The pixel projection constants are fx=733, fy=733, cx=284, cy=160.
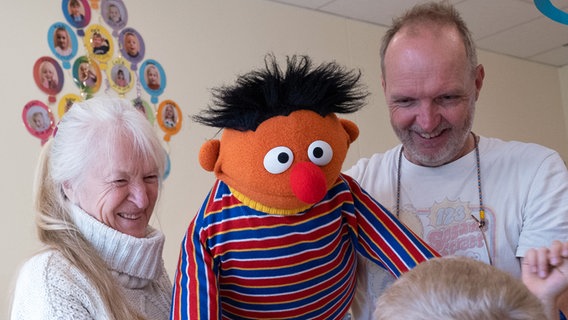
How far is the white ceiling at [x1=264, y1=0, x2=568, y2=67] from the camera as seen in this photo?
14.6 ft

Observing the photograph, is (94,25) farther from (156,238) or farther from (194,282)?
(194,282)

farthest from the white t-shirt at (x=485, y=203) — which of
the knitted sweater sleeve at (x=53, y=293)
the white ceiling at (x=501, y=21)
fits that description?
the white ceiling at (x=501, y=21)

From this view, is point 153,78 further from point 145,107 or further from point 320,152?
point 320,152

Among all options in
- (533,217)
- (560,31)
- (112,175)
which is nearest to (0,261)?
(112,175)

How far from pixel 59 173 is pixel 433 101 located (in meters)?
0.82

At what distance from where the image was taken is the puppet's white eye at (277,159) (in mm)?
1256

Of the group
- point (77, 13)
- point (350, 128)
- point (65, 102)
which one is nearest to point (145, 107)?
point (65, 102)

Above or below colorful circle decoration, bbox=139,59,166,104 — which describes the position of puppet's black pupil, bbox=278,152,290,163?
below

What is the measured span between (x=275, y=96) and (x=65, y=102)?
2170mm

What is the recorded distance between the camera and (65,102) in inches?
128

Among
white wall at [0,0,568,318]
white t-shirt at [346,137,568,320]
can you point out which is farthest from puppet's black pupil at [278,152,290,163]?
white wall at [0,0,568,318]

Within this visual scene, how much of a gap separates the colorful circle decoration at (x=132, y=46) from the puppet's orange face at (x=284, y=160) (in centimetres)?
230

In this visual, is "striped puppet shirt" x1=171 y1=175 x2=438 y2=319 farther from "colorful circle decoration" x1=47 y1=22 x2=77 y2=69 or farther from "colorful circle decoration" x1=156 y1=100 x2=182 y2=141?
"colorful circle decoration" x1=156 y1=100 x2=182 y2=141

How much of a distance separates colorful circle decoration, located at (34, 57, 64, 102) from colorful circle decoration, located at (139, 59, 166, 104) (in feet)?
1.37
